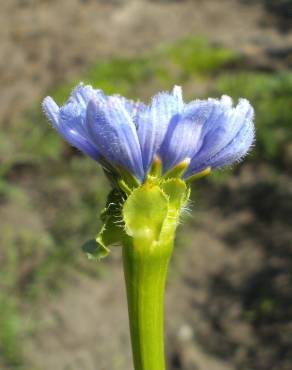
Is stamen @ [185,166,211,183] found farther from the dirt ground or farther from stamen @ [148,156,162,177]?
the dirt ground

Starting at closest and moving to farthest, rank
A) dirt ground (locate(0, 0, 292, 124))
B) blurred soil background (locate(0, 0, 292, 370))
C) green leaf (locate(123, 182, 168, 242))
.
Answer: green leaf (locate(123, 182, 168, 242)), blurred soil background (locate(0, 0, 292, 370)), dirt ground (locate(0, 0, 292, 124))

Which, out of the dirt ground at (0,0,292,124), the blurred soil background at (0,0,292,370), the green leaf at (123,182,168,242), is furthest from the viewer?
the dirt ground at (0,0,292,124)

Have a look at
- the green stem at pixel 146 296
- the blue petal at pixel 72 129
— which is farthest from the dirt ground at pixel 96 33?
the green stem at pixel 146 296

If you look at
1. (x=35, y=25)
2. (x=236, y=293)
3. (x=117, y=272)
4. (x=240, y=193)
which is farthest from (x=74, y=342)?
(x=35, y=25)

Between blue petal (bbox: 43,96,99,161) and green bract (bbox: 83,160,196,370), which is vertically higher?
blue petal (bbox: 43,96,99,161)

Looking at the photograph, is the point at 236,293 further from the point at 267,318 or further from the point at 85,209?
the point at 85,209

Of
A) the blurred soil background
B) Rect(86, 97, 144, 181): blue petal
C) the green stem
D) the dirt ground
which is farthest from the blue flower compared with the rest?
the dirt ground

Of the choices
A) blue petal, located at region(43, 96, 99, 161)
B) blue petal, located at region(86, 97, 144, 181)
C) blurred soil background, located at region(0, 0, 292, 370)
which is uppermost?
blurred soil background, located at region(0, 0, 292, 370)
